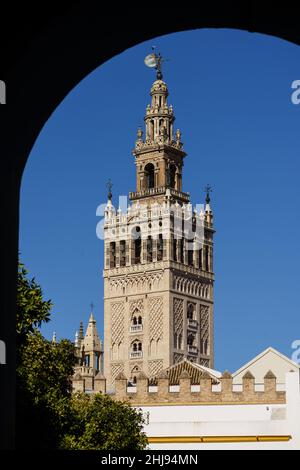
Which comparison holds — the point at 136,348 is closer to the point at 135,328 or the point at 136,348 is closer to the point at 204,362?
the point at 135,328

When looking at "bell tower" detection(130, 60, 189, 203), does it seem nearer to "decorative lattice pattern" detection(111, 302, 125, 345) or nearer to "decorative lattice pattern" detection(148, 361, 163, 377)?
"decorative lattice pattern" detection(111, 302, 125, 345)

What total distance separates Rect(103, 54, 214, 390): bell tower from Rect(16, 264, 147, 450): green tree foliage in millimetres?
53195

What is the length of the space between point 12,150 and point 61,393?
76.9 ft

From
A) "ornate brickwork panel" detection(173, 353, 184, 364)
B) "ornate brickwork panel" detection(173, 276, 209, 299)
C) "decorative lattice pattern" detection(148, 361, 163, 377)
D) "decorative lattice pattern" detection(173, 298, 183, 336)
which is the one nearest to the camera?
"decorative lattice pattern" detection(148, 361, 163, 377)

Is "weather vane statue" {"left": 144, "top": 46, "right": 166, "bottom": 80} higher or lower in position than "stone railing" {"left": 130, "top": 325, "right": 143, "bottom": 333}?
higher

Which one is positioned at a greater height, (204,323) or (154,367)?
(204,323)

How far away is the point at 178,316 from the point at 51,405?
2508 inches

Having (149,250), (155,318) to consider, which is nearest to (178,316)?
(155,318)

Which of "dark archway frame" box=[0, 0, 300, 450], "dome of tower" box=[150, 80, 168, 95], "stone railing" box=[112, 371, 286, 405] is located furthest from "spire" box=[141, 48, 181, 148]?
"dark archway frame" box=[0, 0, 300, 450]

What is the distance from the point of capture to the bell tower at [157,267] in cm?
8819

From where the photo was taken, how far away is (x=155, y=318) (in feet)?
292

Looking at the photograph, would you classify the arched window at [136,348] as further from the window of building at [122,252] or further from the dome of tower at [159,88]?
the dome of tower at [159,88]

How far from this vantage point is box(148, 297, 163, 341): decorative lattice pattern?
87.9m

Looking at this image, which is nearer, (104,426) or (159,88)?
(104,426)
